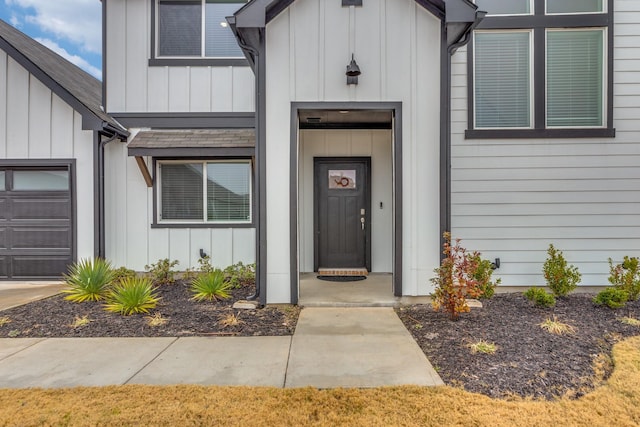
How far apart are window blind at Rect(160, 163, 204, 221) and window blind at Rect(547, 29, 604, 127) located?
6.20 metres

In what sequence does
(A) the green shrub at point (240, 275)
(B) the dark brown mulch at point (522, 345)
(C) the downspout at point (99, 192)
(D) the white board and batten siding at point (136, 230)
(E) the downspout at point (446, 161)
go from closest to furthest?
1. (B) the dark brown mulch at point (522, 345)
2. (E) the downspout at point (446, 161)
3. (A) the green shrub at point (240, 275)
4. (C) the downspout at point (99, 192)
5. (D) the white board and batten siding at point (136, 230)

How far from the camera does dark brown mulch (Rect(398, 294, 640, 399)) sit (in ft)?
9.50

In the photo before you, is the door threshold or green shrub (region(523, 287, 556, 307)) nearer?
green shrub (region(523, 287, 556, 307))

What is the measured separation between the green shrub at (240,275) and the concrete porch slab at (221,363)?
2067 mm

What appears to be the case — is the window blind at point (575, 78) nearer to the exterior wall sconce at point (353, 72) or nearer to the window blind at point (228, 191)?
the exterior wall sconce at point (353, 72)

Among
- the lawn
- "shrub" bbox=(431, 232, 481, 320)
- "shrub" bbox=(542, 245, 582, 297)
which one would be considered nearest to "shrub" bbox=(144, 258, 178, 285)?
the lawn

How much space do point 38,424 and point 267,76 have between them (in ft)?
14.3

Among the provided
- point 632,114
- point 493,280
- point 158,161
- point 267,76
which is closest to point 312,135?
point 267,76

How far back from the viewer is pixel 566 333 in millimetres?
3863

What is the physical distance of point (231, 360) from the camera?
338cm

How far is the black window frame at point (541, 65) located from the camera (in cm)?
565

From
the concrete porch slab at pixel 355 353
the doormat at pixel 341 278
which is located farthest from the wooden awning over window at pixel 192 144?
the concrete porch slab at pixel 355 353

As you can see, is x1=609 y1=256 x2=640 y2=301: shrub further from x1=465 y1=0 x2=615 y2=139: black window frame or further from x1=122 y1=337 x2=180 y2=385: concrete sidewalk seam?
x1=122 y1=337 x2=180 y2=385: concrete sidewalk seam

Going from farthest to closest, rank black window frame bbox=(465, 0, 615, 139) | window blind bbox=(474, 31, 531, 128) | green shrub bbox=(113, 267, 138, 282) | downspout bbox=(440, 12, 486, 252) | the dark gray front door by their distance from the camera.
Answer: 1. the dark gray front door
2. green shrub bbox=(113, 267, 138, 282)
3. window blind bbox=(474, 31, 531, 128)
4. black window frame bbox=(465, 0, 615, 139)
5. downspout bbox=(440, 12, 486, 252)
